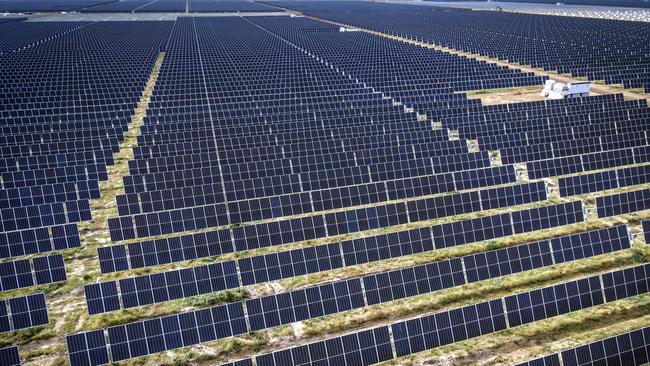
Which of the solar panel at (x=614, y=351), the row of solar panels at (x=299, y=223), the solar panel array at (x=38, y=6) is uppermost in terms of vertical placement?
the solar panel array at (x=38, y=6)

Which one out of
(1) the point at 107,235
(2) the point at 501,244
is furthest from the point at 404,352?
(1) the point at 107,235

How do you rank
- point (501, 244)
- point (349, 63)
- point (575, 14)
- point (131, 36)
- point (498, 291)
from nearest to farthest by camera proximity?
point (498, 291) < point (501, 244) < point (349, 63) < point (131, 36) < point (575, 14)

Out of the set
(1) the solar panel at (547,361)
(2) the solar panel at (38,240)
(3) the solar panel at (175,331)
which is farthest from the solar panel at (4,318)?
(1) the solar panel at (547,361)

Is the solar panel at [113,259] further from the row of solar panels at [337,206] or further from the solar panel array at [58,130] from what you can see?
the solar panel array at [58,130]

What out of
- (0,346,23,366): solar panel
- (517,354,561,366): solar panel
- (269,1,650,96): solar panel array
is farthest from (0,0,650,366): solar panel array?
(269,1,650,96): solar panel array

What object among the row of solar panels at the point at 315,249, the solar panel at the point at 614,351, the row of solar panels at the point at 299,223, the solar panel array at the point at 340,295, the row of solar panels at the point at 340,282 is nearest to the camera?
the solar panel at the point at 614,351

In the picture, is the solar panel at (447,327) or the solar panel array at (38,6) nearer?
the solar panel at (447,327)

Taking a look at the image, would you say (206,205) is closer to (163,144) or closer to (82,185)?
(82,185)
